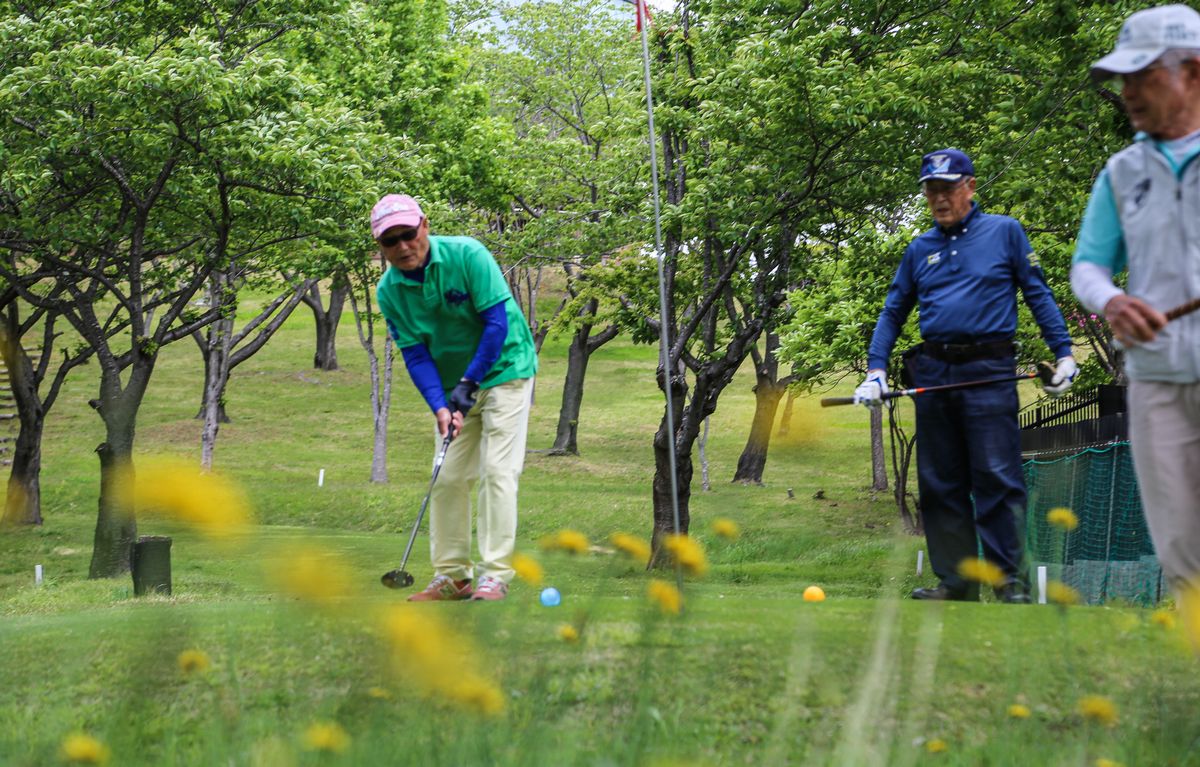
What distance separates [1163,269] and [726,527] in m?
1.92

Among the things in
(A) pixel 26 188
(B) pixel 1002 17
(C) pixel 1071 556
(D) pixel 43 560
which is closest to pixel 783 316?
(B) pixel 1002 17

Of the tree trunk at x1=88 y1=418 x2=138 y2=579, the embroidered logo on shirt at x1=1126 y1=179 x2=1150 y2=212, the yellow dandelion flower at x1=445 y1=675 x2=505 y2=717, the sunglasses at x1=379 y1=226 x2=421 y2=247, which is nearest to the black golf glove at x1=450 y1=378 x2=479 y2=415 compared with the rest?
the sunglasses at x1=379 y1=226 x2=421 y2=247

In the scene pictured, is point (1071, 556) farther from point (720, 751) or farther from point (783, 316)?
Result: point (720, 751)

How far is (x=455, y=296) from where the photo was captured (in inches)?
267

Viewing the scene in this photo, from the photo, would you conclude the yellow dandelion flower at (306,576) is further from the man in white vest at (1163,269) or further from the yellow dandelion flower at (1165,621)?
the yellow dandelion flower at (1165,621)

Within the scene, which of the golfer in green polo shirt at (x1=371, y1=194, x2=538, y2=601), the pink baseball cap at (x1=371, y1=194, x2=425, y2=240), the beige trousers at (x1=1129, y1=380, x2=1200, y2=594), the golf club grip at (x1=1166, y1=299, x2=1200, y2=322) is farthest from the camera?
the golfer in green polo shirt at (x1=371, y1=194, x2=538, y2=601)

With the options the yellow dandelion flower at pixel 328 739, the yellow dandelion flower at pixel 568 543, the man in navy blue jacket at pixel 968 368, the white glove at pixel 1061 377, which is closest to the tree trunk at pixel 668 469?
the man in navy blue jacket at pixel 968 368

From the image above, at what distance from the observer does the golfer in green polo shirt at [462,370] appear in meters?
6.66

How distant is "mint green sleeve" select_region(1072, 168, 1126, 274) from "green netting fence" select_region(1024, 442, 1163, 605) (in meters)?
7.47

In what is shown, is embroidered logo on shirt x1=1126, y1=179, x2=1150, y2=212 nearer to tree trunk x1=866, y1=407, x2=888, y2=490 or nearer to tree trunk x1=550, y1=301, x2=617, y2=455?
tree trunk x1=866, y1=407, x2=888, y2=490

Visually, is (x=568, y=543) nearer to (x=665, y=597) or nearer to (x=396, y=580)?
(x=665, y=597)

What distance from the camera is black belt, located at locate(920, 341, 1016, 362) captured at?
634cm

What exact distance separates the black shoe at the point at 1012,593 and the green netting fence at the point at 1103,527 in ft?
16.6

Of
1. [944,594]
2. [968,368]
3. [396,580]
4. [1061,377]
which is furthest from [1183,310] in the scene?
[396,580]
